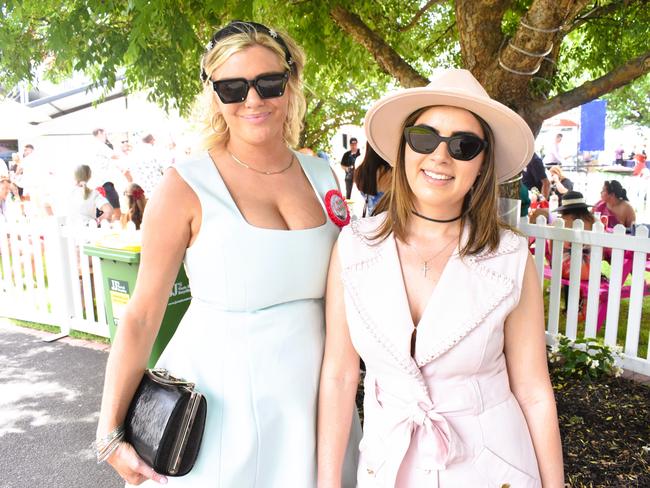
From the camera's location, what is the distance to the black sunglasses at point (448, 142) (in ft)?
5.06

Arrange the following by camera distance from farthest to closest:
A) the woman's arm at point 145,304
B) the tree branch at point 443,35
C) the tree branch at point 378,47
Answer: the tree branch at point 443,35 < the tree branch at point 378,47 < the woman's arm at point 145,304

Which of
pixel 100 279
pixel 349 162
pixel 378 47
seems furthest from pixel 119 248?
pixel 349 162

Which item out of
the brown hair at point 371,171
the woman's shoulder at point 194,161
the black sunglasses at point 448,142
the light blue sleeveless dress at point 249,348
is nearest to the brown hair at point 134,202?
the brown hair at point 371,171

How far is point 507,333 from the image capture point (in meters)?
1.61

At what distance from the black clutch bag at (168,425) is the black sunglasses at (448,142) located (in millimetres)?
944

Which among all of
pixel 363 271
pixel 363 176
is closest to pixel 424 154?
pixel 363 271

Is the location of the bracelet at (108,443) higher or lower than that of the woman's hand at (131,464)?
higher

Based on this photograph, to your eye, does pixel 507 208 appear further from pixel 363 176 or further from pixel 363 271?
pixel 363 271

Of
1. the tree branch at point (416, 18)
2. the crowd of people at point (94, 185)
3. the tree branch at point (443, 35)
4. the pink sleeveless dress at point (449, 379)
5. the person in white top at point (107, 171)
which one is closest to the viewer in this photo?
the pink sleeveless dress at point (449, 379)

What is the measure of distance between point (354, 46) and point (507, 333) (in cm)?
475

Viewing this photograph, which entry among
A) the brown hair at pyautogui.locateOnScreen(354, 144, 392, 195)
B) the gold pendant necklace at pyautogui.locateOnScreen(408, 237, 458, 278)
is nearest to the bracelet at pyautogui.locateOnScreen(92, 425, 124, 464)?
the gold pendant necklace at pyautogui.locateOnScreen(408, 237, 458, 278)

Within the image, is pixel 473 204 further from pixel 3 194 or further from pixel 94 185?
pixel 3 194

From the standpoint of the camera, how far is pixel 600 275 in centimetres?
504

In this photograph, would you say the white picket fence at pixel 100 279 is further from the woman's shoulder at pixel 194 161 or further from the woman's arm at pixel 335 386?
the woman's shoulder at pixel 194 161
